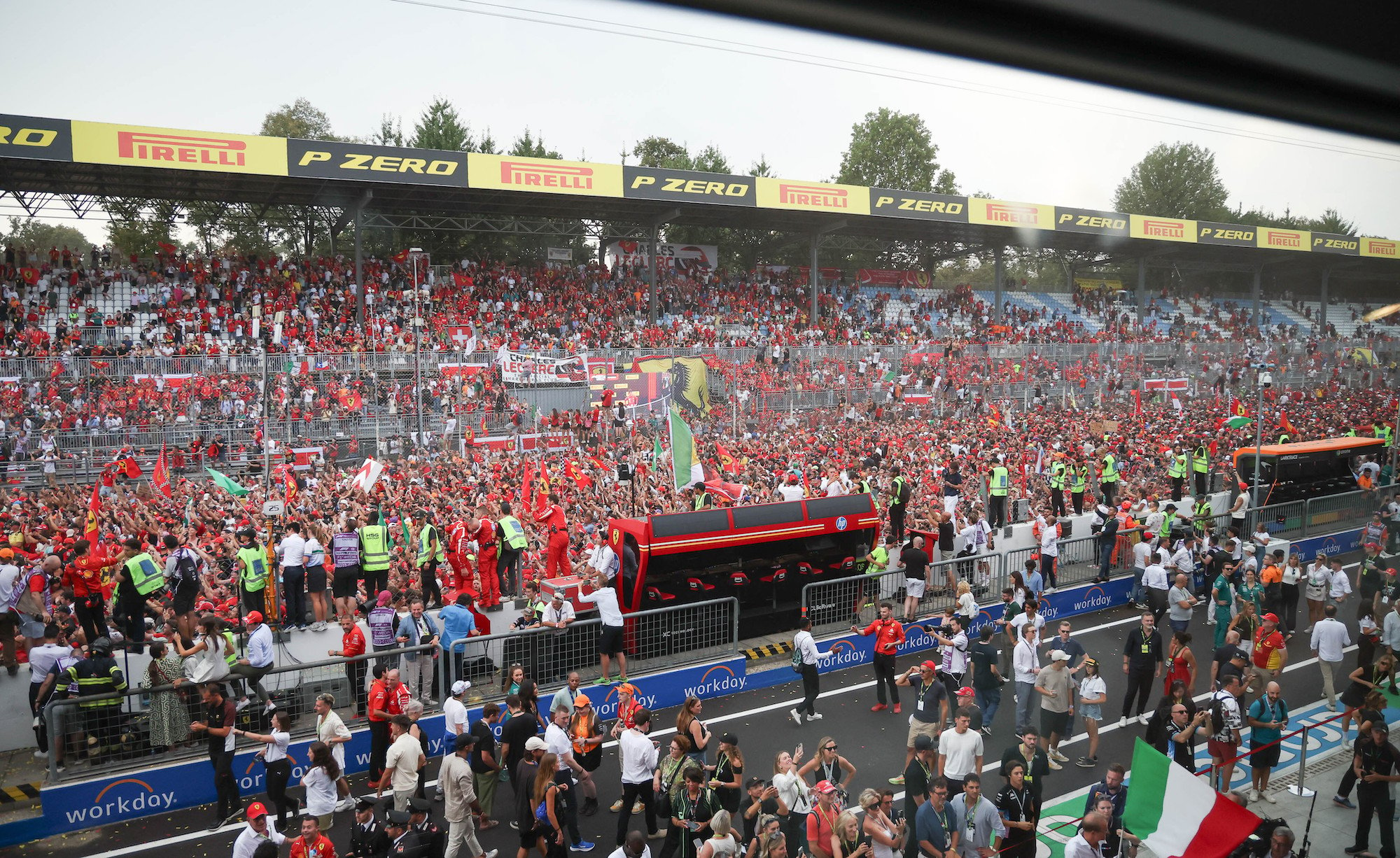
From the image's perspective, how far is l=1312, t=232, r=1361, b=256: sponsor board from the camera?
217 inches

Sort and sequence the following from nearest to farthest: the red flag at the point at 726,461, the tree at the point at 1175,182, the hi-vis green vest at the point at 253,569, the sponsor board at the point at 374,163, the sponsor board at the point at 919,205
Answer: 1. the tree at the point at 1175,182
2. the hi-vis green vest at the point at 253,569
3. the red flag at the point at 726,461
4. the sponsor board at the point at 374,163
5. the sponsor board at the point at 919,205

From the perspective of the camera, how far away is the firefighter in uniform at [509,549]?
12.5 metres

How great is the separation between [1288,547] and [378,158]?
79.1ft

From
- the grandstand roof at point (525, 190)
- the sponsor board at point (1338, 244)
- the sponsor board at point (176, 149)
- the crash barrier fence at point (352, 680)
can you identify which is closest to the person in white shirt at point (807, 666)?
the crash barrier fence at point (352, 680)

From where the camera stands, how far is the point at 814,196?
31.3m

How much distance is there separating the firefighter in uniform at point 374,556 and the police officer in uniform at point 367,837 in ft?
18.8

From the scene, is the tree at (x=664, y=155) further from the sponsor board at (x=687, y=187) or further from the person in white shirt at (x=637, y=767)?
the person in white shirt at (x=637, y=767)

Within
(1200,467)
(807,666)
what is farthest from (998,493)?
(807,666)

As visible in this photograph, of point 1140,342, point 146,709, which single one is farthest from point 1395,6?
point 1140,342

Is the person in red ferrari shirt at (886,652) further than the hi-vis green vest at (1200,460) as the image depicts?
No

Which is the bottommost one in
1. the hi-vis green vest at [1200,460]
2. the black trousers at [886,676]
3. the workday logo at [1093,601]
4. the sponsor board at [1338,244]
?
the workday logo at [1093,601]

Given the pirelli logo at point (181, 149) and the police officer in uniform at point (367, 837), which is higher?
the pirelli logo at point (181, 149)

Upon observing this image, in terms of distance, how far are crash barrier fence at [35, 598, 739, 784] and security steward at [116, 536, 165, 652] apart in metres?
0.70

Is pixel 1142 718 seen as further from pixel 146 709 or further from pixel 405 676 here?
pixel 146 709
